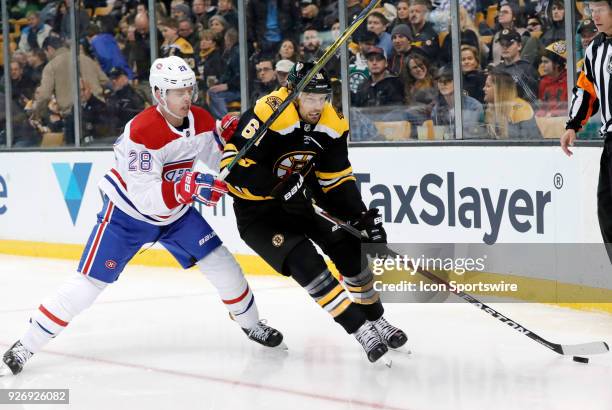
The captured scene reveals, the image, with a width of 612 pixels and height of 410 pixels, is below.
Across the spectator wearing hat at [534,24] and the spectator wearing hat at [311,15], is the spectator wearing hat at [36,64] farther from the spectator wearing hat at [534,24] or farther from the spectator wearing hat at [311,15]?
the spectator wearing hat at [534,24]

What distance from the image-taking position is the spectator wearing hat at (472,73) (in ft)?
16.8

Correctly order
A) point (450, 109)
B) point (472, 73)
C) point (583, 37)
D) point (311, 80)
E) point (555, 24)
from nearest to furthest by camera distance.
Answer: point (311, 80)
point (583, 37)
point (555, 24)
point (472, 73)
point (450, 109)

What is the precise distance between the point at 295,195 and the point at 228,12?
9.69ft

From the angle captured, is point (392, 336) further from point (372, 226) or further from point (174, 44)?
point (174, 44)

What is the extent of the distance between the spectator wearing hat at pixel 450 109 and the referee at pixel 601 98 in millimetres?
1205

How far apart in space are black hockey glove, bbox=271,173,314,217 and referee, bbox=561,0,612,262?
986 millimetres

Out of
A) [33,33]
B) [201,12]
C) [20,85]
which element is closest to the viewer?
[201,12]

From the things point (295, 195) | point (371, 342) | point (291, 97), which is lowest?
point (371, 342)

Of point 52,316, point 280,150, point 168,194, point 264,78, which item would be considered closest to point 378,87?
point 264,78

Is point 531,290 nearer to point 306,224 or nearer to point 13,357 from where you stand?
point 306,224

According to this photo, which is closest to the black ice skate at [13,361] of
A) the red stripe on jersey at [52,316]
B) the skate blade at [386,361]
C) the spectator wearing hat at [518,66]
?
the red stripe on jersey at [52,316]

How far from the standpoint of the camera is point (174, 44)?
656 cm

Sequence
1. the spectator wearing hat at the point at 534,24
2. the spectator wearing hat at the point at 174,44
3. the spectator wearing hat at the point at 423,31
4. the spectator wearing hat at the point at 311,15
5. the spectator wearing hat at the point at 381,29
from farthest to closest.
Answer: the spectator wearing hat at the point at 174,44, the spectator wearing hat at the point at 311,15, the spectator wearing hat at the point at 381,29, the spectator wearing hat at the point at 423,31, the spectator wearing hat at the point at 534,24

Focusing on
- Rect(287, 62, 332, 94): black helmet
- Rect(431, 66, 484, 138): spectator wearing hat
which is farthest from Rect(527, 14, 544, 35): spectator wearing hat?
Rect(287, 62, 332, 94): black helmet
